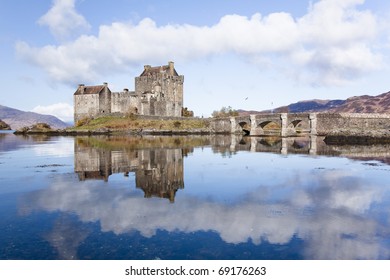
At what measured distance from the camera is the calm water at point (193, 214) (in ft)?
27.8

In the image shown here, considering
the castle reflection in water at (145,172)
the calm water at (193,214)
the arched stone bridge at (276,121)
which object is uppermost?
the arched stone bridge at (276,121)

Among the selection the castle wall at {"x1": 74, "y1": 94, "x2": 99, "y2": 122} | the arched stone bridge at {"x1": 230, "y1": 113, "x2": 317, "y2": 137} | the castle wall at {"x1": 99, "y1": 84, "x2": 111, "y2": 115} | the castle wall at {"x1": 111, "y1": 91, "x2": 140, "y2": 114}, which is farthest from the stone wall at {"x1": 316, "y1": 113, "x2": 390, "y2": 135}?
the castle wall at {"x1": 74, "y1": 94, "x2": 99, "y2": 122}

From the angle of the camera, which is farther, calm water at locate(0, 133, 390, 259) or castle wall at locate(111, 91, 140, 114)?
castle wall at locate(111, 91, 140, 114)

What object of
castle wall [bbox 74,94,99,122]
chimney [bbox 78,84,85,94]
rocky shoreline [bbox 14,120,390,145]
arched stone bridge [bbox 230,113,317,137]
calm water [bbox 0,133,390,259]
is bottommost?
calm water [bbox 0,133,390,259]

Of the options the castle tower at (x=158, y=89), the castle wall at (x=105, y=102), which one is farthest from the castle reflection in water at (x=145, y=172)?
the castle wall at (x=105, y=102)

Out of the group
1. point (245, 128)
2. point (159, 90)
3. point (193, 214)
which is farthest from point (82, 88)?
point (193, 214)

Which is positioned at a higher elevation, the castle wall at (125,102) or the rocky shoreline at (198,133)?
the castle wall at (125,102)

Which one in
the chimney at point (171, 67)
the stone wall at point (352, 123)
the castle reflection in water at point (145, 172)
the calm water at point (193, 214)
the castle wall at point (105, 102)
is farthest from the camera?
the castle wall at point (105, 102)

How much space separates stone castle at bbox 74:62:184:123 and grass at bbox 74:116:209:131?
305 centimetres

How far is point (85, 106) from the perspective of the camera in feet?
304

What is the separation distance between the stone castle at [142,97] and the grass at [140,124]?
3049 millimetres

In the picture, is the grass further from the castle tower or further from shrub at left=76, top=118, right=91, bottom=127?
the castle tower

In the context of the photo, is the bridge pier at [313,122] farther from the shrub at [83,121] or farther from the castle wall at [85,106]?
the shrub at [83,121]

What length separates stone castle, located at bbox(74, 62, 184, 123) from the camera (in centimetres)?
8869
